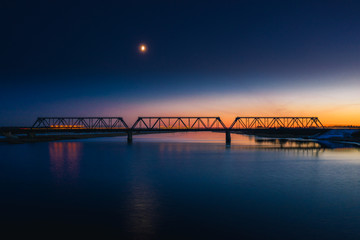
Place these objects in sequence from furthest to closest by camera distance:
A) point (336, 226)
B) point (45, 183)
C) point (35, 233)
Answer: point (45, 183), point (336, 226), point (35, 233)

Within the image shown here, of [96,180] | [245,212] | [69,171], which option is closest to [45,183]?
[96,180]

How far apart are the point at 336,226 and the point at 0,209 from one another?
25087 mm

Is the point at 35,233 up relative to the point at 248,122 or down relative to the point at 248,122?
down

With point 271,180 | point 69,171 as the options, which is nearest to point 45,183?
point 69,171

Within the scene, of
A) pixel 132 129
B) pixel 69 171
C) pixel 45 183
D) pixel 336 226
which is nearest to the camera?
pixel 336 226

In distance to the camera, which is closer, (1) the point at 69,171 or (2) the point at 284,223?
(2) the point at 284,223

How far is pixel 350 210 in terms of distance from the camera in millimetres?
23328

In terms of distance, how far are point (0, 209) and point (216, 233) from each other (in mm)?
17423

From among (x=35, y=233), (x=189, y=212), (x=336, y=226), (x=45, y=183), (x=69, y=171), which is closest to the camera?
(x=35, y=233)

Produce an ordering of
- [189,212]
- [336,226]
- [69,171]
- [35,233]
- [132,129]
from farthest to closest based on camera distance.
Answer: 1. [132,129]
2. [69,171]
3. [189,212]
4. [336,226]
5. [35,233]

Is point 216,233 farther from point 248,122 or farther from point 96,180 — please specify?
point 248,122

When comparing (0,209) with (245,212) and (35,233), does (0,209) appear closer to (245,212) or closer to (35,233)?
(35,233)

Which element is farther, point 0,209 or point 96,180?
point 96,180

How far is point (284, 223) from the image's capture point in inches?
773
